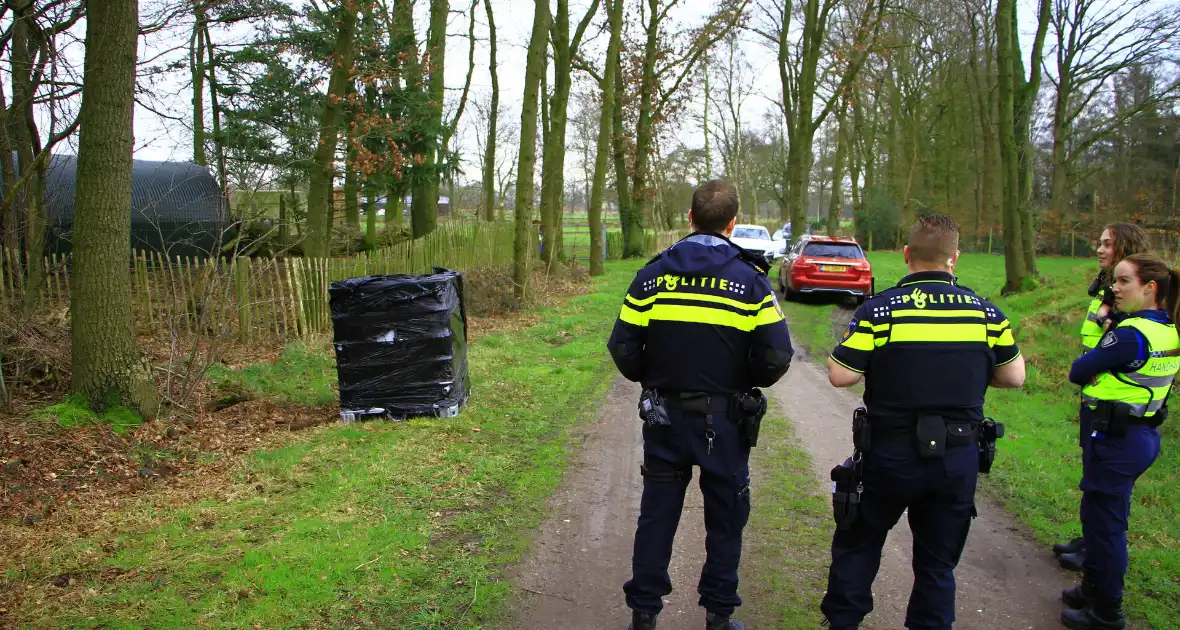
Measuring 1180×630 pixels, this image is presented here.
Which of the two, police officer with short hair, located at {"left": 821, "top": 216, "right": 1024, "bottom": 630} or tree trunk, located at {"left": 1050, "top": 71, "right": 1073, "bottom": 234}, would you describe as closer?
police officer with short hair, located at {"left": 821, "top": 216, "right": 1024, "bottom": 630}

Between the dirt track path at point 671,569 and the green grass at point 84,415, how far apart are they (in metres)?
3.72

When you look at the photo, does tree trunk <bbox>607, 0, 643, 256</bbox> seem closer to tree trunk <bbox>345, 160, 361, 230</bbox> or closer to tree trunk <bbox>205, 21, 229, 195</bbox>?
tree trunk <bbox>345, 160, 361, 230</bbox>

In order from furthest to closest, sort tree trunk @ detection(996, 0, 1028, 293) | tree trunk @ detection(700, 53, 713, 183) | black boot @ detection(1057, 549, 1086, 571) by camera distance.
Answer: tree trunk @ detection(700, 53, 713, 183) < tree trunk @ detection(996, 0, 1028, 293) < black boot @ detection(1057, 549, 1086, 571)

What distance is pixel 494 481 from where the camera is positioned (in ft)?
18.8

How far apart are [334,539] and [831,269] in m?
15.2

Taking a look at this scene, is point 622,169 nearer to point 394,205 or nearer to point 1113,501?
point 394,205

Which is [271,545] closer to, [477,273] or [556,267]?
[477,273]

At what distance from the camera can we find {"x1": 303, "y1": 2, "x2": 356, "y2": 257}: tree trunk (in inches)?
530

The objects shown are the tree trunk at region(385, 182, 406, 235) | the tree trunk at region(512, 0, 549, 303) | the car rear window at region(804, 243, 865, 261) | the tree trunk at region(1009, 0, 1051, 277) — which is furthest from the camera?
the tree trunk at region(385, 182, 406, 235)

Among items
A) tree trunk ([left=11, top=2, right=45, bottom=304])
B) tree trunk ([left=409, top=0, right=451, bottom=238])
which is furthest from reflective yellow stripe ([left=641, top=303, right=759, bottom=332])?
tree trunk ([left=409, top=0, right=451, bottom=238])

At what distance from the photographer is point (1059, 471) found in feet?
20.4

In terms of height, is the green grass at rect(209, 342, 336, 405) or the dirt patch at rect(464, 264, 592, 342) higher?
the dirt patch at rect(464, 264, 592, 342)

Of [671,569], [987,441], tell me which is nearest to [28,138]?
[671,569]

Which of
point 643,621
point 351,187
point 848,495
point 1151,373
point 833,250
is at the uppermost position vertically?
point 351,187
